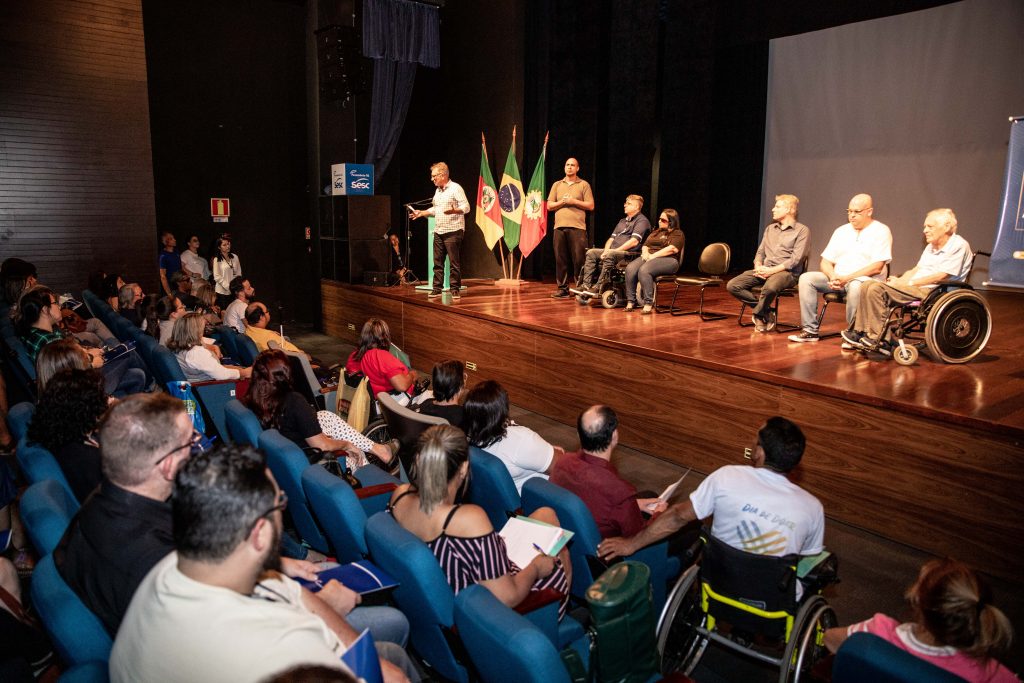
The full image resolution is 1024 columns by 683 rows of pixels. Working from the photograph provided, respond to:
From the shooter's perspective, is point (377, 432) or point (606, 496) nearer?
point (606, 496)

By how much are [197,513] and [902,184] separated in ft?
29.4

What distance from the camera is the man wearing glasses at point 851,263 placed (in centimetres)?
480

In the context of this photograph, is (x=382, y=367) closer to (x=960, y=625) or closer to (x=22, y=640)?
(x=22, y=640)

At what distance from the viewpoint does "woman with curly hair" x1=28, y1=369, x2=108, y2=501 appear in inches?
95.9

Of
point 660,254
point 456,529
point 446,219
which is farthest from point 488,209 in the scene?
point 456,529

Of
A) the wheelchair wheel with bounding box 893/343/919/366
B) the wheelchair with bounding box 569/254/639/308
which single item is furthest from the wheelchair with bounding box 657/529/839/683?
the wheelchair with bounding box 569/254/639/308

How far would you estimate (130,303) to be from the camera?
19.8 feet

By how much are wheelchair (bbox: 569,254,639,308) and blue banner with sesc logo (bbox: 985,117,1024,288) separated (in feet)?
9.71

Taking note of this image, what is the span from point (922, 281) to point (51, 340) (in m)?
5.53

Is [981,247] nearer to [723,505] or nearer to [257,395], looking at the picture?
[723,505]

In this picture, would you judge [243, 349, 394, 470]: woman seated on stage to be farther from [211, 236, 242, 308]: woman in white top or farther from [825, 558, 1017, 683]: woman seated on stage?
[211, 236, 242, 308]: woman in white top

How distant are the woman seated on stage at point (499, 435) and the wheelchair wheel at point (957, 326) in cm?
289

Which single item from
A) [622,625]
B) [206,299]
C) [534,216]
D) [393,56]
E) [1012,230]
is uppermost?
[393,56]

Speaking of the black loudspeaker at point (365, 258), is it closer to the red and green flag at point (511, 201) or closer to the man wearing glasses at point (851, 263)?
the red and green flag at point (511, 201)
